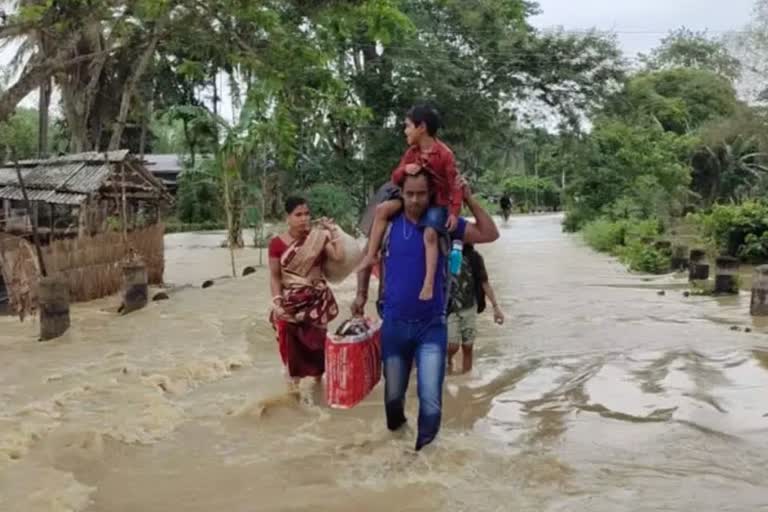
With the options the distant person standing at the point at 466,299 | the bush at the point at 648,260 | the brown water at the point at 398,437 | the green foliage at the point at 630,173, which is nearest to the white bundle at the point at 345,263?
the distant person standing at the point at 466,299

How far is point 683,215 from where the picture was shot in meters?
29.7

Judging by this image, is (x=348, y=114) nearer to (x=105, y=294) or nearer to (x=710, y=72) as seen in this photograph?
(x=105, y=294)

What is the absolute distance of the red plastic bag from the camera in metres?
4.95

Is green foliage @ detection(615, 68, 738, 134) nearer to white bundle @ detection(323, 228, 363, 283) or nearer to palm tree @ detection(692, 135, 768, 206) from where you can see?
palm tree @ detection(692, 135, 768, 206)

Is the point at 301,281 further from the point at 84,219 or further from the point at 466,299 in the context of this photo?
the point at 84,219

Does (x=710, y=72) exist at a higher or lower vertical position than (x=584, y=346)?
higher

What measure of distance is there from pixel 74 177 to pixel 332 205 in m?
13.4

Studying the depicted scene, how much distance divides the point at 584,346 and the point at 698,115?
3888cm

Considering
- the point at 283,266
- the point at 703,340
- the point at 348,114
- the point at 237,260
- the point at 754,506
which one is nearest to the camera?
the point at 754,506

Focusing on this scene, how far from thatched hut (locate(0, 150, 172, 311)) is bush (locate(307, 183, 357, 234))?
32.4 ft

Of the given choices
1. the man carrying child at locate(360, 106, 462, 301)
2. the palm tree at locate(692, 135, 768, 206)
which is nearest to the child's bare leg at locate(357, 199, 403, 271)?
the man carrying child at locate(360, 106, 462, 301)

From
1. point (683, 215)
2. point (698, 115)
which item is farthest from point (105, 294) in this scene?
point (698, 115)

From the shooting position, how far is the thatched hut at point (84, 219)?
40.6 ft

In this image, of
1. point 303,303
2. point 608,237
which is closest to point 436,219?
point 303,303
